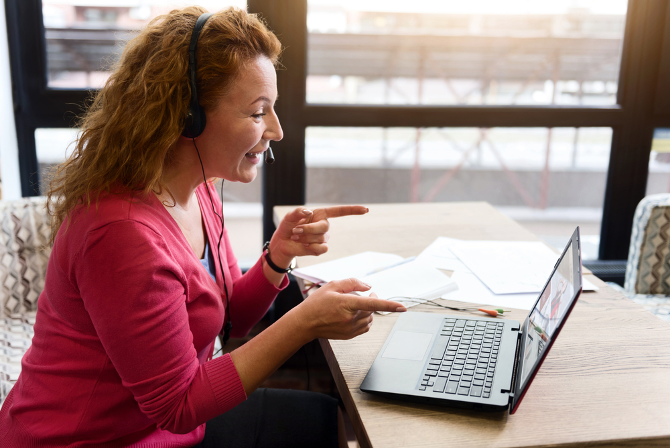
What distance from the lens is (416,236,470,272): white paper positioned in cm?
125

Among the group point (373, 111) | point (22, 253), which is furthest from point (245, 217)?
point (22, 253)

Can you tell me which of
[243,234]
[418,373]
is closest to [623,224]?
[243,234]

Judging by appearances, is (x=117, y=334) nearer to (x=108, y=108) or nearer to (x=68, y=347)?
(x=68, y=347)

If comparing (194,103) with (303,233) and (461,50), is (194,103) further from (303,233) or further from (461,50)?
(461,50)

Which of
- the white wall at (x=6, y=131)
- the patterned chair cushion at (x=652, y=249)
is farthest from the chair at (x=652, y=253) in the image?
the white wall at (x=6, y=131)

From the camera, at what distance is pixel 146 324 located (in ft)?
2.43

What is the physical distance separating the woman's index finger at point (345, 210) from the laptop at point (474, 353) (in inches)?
8.7

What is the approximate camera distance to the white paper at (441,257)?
125 centimetres

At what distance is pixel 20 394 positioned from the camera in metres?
0.88

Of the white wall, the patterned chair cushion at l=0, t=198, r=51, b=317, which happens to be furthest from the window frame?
the patterned chair cushion at l=0, t=198, r=51, b=317

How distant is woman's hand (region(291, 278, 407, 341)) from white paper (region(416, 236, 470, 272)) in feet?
1.51

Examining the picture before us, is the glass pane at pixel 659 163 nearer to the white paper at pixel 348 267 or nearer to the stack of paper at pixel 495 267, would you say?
the stack of paper at pixel 495 267

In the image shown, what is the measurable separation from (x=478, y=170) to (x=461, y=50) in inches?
18.6

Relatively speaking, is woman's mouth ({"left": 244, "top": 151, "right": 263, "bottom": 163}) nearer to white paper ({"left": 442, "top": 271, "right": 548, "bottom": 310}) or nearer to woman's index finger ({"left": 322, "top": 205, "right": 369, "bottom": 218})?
woman's index finger ({"left": 322, "top": 205, "right": 369, "bottom": 218})
